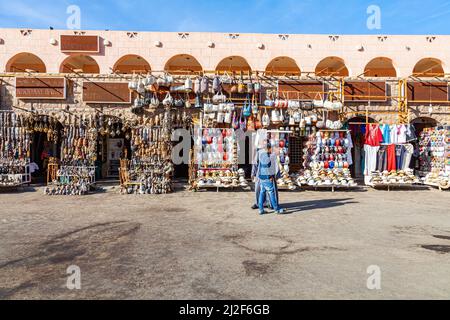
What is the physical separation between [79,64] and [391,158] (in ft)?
69.7

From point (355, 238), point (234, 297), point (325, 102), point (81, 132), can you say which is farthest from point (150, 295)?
point (325, 102)

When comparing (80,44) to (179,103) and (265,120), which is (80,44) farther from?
(265,120)

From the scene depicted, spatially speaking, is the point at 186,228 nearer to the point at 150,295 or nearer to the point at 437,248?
the point at 150,295

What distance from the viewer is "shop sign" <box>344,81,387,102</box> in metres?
14.9

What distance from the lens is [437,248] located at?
5457 millimetres

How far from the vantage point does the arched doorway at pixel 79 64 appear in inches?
750

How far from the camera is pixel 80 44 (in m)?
18.1

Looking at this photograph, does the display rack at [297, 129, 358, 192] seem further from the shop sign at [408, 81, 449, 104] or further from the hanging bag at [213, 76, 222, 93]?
the hanging bag at [213, 76, 222, 93]

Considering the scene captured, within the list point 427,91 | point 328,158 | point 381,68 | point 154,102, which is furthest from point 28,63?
point 381,68

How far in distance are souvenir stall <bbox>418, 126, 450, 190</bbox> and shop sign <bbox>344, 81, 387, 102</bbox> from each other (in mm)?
2955

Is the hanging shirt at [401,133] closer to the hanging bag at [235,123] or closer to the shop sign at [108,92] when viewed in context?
the hanging bag at [235,123]
